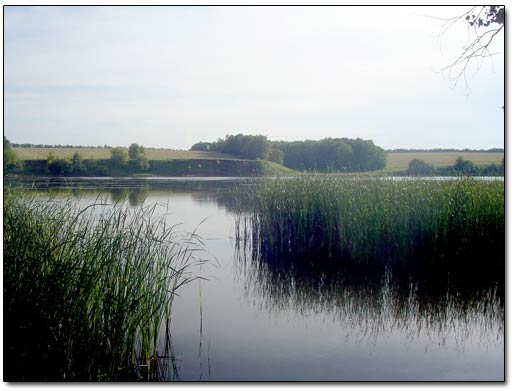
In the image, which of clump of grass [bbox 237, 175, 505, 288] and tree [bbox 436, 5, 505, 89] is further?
clump of grass [bbox 237, 175, 505, 288]

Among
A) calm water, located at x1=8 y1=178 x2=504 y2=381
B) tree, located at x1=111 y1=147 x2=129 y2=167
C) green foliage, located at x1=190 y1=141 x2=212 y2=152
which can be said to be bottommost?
calm water, located at x1=8 y1=178 x2=504 y2=381

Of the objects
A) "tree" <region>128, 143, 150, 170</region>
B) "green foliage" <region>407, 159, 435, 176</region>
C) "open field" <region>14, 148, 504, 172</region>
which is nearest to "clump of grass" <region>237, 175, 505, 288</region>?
"open field" <region>14, 148, 504, 172</region>

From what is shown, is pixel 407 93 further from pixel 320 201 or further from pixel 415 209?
pixel 320 201

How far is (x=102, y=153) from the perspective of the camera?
4.13 meters

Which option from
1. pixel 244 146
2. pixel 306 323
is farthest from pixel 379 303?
pixel 244 146

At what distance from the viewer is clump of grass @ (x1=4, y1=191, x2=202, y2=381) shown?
3.08 meters

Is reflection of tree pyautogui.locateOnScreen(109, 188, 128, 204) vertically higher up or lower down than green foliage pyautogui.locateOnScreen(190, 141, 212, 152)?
lower down

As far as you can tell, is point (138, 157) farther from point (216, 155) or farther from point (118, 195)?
point (216, 155)

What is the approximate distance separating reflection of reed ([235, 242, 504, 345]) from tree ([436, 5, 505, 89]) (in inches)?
63.0

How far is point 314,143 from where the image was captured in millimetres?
4438

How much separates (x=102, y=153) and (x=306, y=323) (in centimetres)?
198

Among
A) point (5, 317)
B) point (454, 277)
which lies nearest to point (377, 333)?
point (454, 277)

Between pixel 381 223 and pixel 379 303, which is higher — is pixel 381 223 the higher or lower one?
the higher one

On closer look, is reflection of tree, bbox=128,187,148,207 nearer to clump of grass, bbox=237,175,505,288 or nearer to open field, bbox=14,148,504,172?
open field, bbox=14,148,504,172
